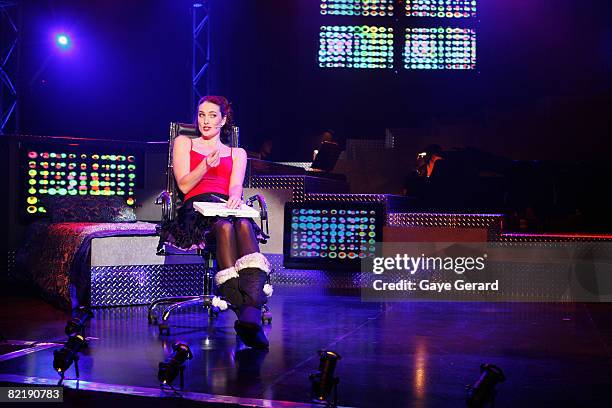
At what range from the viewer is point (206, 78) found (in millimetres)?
9375

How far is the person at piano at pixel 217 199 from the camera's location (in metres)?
3.82

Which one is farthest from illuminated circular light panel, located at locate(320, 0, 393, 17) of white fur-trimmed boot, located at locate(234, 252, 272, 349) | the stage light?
white fur-trimmed boot, located at locate(234, 252, 272, 349)

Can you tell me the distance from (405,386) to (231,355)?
37.3 inches

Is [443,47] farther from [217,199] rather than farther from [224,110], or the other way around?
[217,199]

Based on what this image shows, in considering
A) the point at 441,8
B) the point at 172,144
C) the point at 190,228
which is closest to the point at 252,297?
the point at 190,228

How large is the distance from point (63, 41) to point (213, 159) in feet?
17.7

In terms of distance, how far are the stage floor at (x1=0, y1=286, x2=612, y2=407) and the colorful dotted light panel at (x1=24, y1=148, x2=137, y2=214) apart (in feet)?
4.55

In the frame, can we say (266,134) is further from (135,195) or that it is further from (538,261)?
(538,261)

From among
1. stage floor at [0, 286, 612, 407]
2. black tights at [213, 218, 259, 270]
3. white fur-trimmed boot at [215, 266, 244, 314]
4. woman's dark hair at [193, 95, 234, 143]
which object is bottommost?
stage floor at [0, 286, 612, 407]

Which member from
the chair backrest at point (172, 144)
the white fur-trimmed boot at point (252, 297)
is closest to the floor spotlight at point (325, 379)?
the white fur-trimmed boot at point (252, 297)

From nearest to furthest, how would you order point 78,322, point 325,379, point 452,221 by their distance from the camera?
1. point 325,379
2. point 78,322
3. point 452,221

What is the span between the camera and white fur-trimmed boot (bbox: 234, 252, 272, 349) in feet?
11.7

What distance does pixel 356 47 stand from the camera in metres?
10.6

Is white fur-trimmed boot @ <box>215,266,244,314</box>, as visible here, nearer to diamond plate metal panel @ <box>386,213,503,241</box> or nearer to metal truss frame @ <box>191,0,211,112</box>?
diamond plate metal panel @ <box>386,213,503,241</box>
